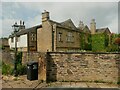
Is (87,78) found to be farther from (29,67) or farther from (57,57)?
(29,67)

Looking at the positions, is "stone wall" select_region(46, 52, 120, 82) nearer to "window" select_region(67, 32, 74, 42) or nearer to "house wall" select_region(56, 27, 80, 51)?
"house wall" select_region(56, 27, 80, 51)

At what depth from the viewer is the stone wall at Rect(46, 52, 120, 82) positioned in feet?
31.2

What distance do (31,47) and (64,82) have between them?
836 inches

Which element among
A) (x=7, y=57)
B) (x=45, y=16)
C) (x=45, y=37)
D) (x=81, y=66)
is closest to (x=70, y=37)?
(x=45, y=37)

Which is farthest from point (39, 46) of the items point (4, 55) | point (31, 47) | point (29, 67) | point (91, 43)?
point (29, 67)

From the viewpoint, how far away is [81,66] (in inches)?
381

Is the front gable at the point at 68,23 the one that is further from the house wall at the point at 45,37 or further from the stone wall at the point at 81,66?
the stone wall at the point at 81,66

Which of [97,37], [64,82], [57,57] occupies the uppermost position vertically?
[97,37]

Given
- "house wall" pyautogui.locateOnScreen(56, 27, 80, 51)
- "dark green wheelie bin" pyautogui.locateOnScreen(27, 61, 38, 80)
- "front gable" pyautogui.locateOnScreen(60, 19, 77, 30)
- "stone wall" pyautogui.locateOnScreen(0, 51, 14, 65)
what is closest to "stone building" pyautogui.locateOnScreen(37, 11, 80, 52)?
"house wall" pyautogui.locateOnScreen(56, 27, 80, 51)

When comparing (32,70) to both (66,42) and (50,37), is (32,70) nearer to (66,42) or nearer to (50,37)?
(50,37)

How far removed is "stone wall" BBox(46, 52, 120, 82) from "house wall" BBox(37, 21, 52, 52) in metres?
15.1

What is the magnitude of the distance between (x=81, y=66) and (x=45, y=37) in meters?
16.9

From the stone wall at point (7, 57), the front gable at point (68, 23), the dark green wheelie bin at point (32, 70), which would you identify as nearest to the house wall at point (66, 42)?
the front gable at point (68, 23)

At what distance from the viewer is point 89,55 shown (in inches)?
→ 380
